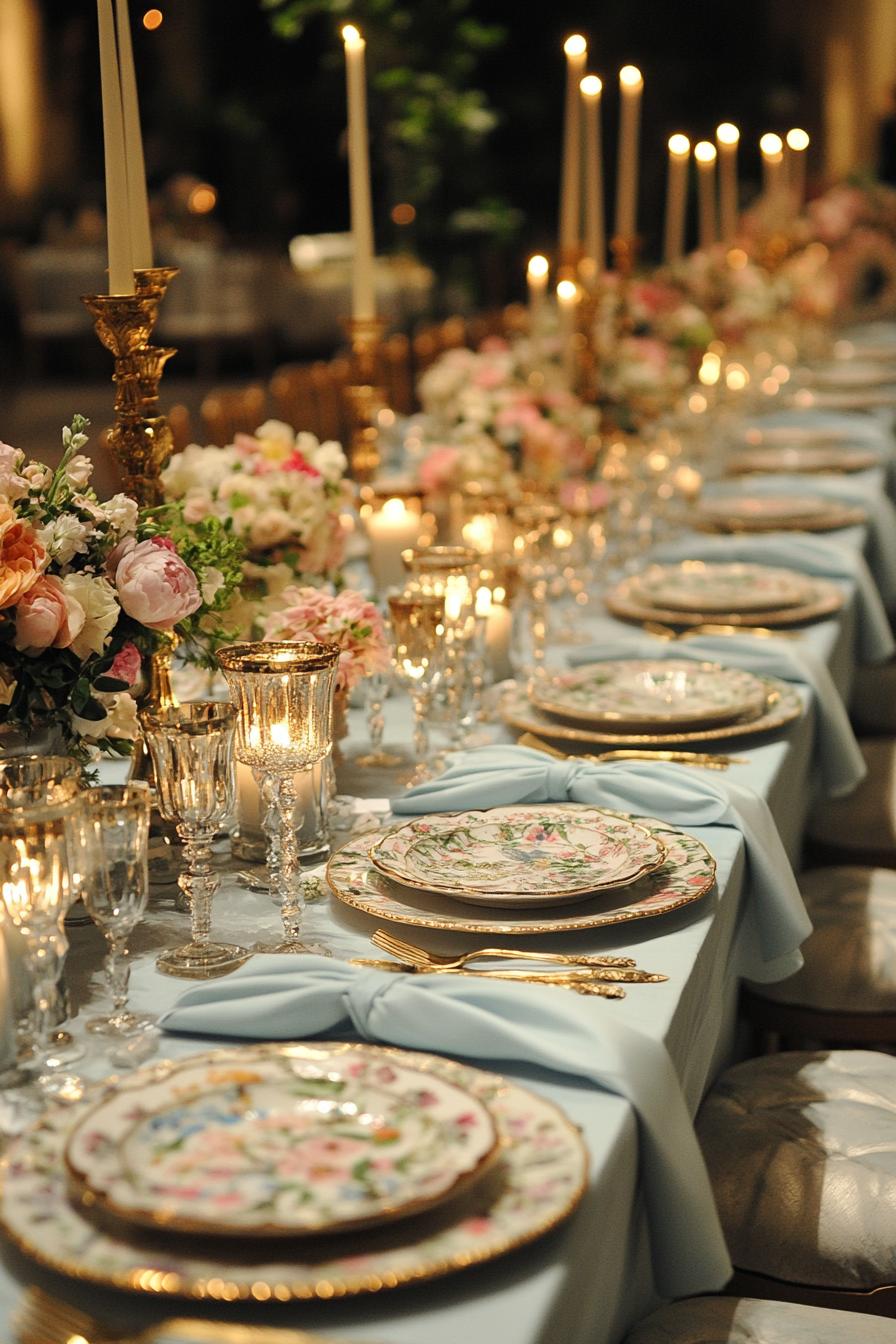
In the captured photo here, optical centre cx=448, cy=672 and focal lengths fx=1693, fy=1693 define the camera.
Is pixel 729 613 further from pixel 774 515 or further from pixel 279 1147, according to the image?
pixel 279 1147

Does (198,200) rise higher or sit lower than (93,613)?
higher

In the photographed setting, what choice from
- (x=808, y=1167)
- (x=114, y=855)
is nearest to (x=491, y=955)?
(x=114, y=855)

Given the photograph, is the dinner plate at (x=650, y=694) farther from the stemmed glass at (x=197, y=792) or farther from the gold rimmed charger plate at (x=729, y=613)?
the stemmed glass at (x=197, y=792)

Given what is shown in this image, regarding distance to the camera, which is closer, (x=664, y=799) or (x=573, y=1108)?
(x=573, y=1108)

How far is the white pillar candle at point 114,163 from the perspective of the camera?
5.44 feet

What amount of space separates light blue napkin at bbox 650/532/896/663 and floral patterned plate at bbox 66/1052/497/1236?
2138mm

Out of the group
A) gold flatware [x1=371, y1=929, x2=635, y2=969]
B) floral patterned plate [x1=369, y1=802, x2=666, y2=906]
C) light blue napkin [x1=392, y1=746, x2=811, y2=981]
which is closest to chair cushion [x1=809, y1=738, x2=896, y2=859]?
light blue napkin [x1=392, y1=746, x2=811, y2=981]

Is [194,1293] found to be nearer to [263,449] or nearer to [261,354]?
[263,449]

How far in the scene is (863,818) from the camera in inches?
121

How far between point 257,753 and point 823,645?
4.32 feet

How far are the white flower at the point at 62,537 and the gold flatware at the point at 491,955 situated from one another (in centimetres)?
45

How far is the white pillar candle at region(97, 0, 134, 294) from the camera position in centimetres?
166

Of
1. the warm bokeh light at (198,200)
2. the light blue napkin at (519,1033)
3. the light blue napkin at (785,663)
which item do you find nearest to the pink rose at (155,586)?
the light blue napkin at (519,1033)

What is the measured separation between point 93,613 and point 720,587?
161cm
